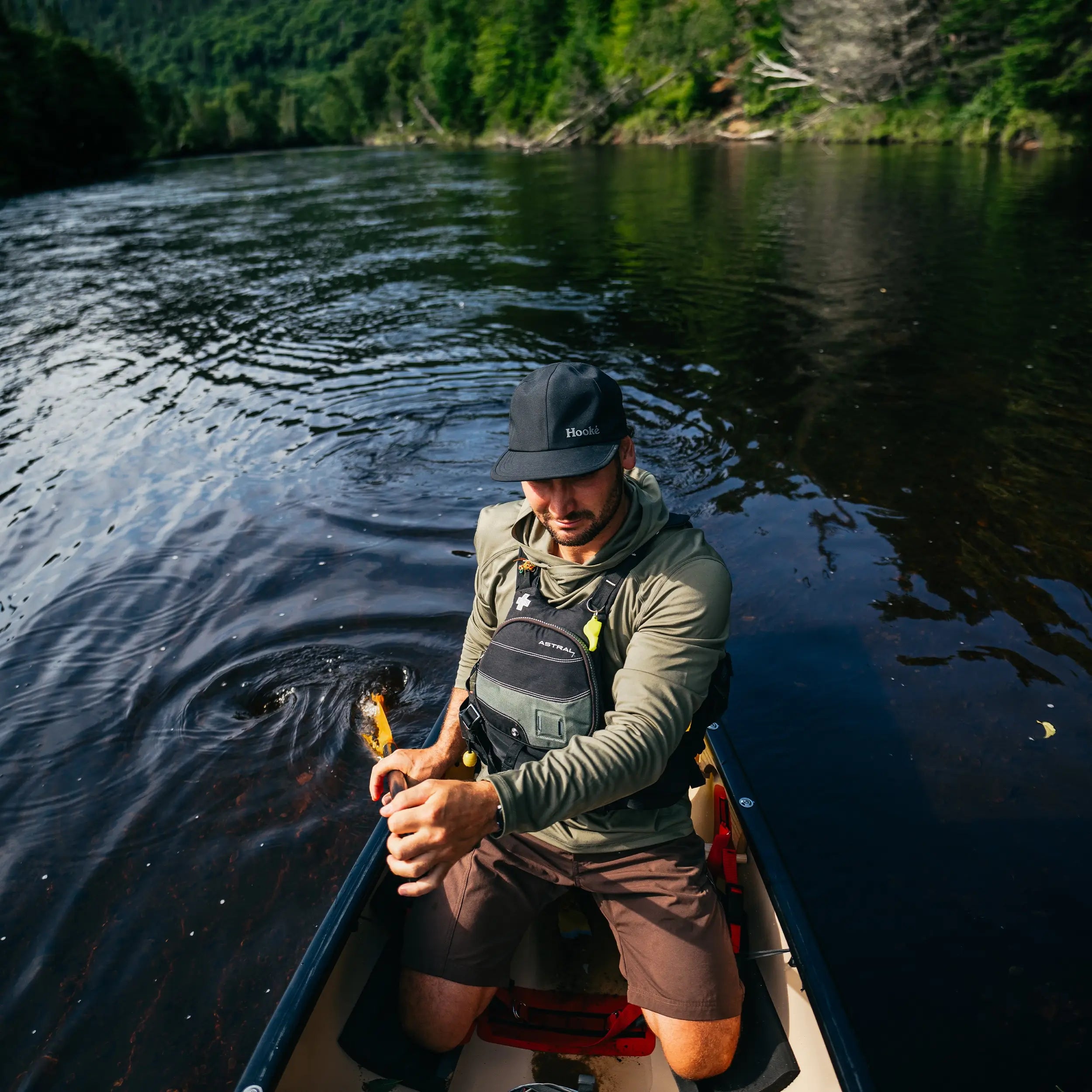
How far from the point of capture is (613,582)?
287cm

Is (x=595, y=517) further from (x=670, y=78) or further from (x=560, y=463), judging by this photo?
(x=670, y=78)

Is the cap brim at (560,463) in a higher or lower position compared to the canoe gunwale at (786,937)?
higher

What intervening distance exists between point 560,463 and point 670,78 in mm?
62799

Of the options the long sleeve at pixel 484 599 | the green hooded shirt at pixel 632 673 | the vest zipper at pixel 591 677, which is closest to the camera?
the green hooded shirt at pixel 632 673

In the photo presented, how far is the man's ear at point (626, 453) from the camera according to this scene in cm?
287

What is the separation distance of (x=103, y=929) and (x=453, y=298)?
44.2ft

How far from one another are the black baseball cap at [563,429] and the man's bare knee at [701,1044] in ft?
6.20

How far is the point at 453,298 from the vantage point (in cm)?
1579

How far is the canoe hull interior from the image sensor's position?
2.73m

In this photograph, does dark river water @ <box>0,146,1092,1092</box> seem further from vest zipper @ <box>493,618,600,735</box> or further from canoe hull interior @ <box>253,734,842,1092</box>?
vest zipper @ <box>493,618,600,735</box>

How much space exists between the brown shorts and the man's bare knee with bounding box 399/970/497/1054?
0.04 m

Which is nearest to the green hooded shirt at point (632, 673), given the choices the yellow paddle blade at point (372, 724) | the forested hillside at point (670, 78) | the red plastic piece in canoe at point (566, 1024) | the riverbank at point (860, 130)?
the red plastic piece in canoe at point (566, 1024)

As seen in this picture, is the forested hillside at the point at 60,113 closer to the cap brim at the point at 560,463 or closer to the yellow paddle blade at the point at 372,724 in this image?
the yellow paddle blade at the point at 372,724

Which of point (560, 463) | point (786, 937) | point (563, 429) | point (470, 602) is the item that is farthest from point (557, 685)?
point (470, 602)
